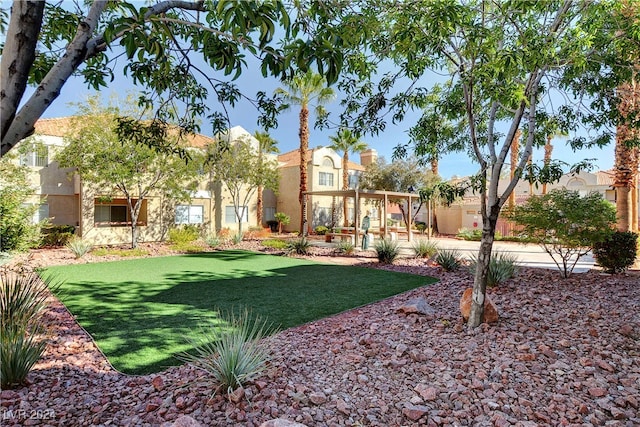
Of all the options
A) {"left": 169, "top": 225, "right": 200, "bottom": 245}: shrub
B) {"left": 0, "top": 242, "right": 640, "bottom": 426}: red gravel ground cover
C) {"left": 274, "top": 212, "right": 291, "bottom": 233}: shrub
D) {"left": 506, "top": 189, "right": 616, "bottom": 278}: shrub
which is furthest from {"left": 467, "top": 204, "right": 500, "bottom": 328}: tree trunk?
{"left": 274, "top": 212, "right": 291, "bottom": 233}: shrub

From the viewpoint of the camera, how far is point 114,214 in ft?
69.8

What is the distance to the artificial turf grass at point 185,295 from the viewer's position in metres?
5.28

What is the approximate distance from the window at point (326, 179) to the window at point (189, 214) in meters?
11.2

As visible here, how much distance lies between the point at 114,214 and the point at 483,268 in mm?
21990

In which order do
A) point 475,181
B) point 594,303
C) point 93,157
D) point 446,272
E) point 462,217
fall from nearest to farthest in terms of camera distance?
point 475,181 < point 594,303 < point 446,272 < point 93,157 < point 462,217

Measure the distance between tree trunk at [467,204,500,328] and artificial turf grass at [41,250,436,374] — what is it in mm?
2666

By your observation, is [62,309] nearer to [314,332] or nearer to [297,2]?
[314,332]

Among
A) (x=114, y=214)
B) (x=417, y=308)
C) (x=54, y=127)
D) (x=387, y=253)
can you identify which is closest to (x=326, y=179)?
(x=114, y=214)

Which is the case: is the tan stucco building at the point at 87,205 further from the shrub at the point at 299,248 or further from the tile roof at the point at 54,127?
the shrub at the point at 299,248

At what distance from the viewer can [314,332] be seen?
5.65 metres

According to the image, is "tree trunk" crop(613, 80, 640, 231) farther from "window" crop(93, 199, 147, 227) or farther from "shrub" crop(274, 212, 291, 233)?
"window" crop(93, 199, 147, 227)

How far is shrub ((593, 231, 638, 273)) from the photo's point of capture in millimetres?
8906

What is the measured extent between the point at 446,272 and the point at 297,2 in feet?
30.5

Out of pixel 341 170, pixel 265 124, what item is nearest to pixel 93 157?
pixel 265 124
